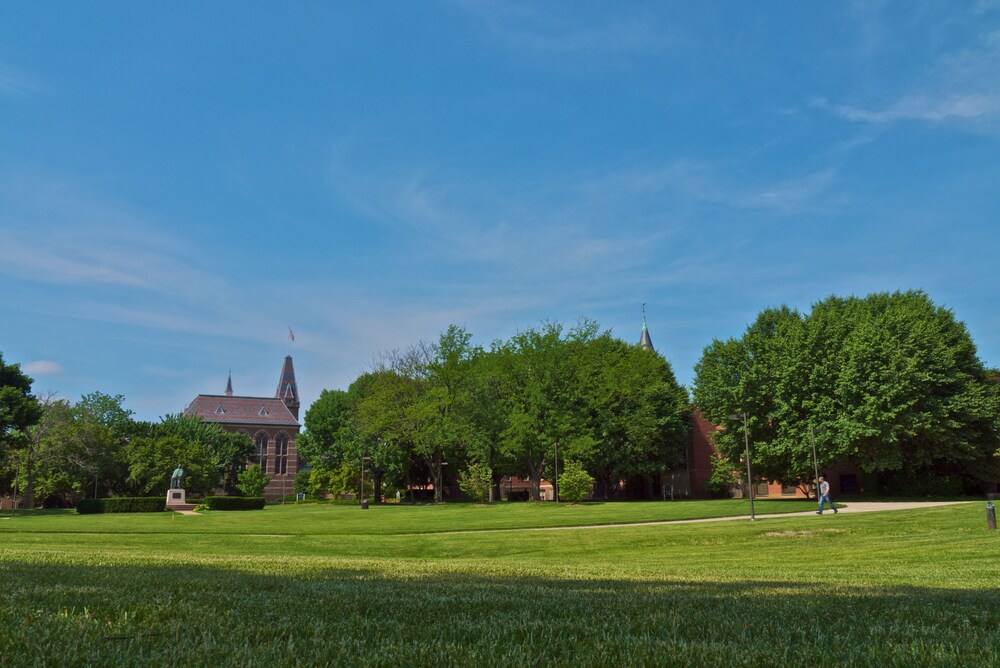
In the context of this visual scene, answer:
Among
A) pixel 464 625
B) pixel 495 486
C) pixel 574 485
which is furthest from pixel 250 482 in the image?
pixel 464 625

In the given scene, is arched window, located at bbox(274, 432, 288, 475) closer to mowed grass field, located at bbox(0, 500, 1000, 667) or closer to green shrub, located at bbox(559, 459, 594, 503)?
green shrub, located at bbox(559, 459, 594, 503)

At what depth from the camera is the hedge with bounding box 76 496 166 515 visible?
191 ft

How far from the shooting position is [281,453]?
141250 millimetres

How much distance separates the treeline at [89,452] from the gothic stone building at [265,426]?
3359 centimetres

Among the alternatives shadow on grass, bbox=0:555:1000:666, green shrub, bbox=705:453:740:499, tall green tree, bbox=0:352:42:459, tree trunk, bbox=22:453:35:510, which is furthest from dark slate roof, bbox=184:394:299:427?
shadow on grass, bbox=0:555:1000:666

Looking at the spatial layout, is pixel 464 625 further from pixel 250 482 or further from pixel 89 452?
pixel 250 482

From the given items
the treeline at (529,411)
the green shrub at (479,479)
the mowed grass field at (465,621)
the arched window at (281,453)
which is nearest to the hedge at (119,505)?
the treeline at (529,411)

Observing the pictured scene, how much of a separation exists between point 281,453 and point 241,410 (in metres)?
11.7

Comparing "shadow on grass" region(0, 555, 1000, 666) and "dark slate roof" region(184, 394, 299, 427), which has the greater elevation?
"dark slate roof" region(184, 394, 299, 427)

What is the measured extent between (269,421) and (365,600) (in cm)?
14307

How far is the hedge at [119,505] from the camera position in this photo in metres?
58.2

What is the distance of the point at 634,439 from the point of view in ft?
211

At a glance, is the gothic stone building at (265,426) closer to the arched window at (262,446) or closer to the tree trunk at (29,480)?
the arched window at (262,446)

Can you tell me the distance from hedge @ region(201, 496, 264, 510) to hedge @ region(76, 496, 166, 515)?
4.19 metres
